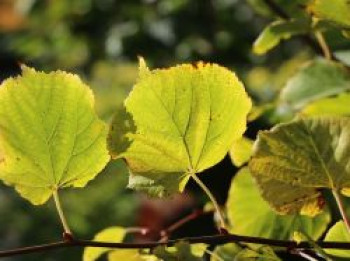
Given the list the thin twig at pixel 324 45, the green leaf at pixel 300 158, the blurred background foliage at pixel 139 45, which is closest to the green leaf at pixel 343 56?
the thin twig at pixel 324 45

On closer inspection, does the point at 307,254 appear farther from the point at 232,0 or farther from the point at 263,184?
the point at 232,0

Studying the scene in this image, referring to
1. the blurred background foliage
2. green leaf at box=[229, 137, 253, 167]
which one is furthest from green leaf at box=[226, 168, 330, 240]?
the blurred background foliage

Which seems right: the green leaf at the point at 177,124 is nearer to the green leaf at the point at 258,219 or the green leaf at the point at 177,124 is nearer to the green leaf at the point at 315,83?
the green leaf at the point at 258,219

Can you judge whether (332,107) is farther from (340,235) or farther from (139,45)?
(139,45)

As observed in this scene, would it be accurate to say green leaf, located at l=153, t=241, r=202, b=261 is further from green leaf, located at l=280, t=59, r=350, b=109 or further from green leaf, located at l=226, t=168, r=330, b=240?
green leaf, located at l=280, t=59, r=350, b=109

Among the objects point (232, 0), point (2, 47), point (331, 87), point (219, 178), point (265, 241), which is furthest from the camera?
point (2, 47)

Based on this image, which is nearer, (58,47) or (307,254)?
(307,254)

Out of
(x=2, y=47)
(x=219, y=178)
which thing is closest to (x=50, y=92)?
(x=219, y=178)
